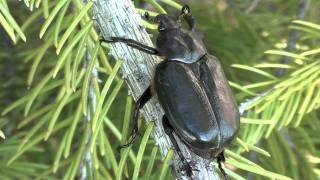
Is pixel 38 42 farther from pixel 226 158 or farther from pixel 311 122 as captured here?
pixel 226 158

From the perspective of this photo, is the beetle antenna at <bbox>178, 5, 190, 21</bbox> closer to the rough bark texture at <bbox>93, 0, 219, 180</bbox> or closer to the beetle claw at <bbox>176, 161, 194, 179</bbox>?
the rough bark texture at <bbox>93, 0, 219, 180</bbox>

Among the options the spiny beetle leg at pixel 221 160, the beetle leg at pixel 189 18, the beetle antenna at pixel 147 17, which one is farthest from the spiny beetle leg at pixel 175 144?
the beetle leg at pixel 189 18

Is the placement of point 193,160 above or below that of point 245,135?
above

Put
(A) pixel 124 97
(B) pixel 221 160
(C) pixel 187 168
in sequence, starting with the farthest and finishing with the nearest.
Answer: (A) pixel 124 97
(B) pixel 221 160
(C) pixel 187 168

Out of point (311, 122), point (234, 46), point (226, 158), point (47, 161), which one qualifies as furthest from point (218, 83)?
point (47, 161)

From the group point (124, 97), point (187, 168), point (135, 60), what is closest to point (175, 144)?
point (187, 168)

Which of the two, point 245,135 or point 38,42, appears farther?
point 38,42

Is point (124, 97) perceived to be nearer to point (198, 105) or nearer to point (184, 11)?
point (184, 11)
